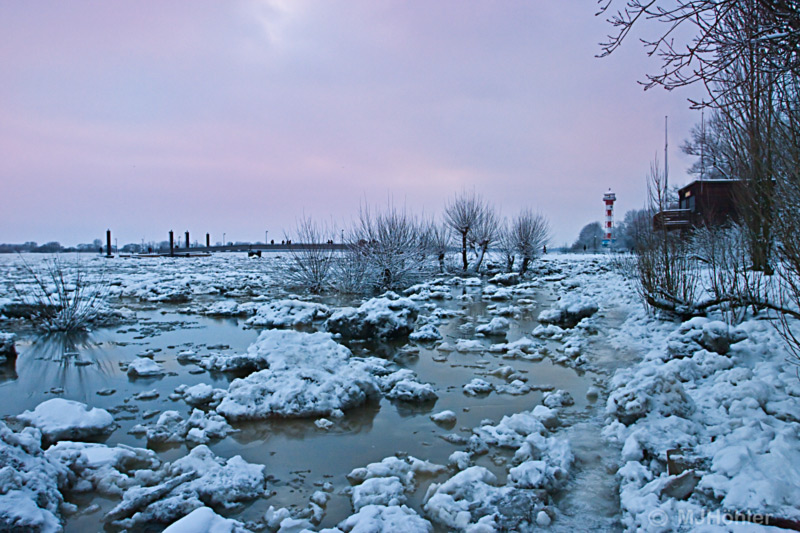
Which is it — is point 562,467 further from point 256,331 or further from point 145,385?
point 256,331

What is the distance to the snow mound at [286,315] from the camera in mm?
9969

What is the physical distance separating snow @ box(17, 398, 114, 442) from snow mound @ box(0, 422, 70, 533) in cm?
76

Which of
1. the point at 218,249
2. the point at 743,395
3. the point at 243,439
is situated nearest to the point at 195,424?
the point at 243,439

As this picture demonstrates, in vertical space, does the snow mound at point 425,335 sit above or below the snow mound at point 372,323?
below

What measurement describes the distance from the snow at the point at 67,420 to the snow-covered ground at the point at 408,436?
21mm

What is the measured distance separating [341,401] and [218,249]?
2878 inches

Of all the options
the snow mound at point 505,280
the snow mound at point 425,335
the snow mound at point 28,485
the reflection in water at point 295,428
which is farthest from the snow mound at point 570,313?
the snow mound at point 505,280

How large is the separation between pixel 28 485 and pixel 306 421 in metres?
2.26

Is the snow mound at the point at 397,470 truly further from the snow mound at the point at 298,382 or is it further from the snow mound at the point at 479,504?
the snow mound at the point at 298,382

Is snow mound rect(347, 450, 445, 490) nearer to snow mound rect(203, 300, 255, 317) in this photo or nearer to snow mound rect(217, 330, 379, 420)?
snow mound rect(217, 330, 379, 420)

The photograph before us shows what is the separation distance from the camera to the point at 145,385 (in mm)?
5734

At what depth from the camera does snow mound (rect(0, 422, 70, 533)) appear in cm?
260

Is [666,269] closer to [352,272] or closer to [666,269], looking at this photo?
[666,269]

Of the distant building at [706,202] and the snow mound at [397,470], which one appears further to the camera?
the distant building at [706,202]
